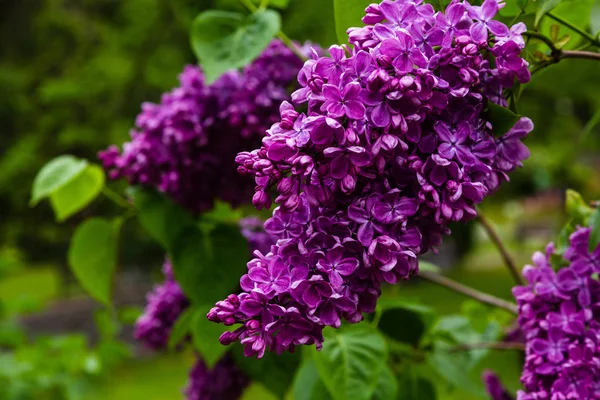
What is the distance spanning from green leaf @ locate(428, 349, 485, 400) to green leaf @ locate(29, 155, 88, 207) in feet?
1.95

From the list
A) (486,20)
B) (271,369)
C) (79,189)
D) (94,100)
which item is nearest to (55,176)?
(79,189)

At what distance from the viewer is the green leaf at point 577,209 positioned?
735mm

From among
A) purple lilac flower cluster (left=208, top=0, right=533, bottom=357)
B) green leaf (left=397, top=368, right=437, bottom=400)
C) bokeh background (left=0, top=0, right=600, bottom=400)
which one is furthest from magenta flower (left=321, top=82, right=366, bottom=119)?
bokeh background (left=0, top=0, right=600, bottom=400)

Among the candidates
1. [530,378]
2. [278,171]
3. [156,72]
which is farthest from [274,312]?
[156,72]

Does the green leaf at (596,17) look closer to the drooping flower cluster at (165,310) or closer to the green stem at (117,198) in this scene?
the drooping flower cluster at (165,310)

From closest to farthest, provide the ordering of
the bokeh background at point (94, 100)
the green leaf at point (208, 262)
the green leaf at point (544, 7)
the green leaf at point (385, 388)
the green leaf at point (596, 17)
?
1. the green leaf at point (544, 7)
2. the green leaf at point (596, 17)
3. the green leaf at point (385, 388)
4. the green leaf at point (208, 262)
5. the bokeh background at point (94, 100)

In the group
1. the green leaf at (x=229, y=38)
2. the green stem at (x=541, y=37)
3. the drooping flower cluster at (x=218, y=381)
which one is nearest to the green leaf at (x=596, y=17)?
the green stem at (x=541, y=37)

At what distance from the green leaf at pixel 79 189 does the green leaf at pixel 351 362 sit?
0.48m

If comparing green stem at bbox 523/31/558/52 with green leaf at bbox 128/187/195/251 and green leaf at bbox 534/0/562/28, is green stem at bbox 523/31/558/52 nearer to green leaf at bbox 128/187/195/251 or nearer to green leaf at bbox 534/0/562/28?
green leaf at bbox 534/0/562/28

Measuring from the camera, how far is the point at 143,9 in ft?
21.6

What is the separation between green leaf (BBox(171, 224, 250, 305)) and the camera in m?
0.94

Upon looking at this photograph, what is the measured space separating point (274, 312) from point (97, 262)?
71 centimetres

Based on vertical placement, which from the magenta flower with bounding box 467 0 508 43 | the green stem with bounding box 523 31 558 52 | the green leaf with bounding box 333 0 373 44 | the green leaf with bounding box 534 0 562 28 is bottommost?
the green stem with bounding box 523 31 558 52

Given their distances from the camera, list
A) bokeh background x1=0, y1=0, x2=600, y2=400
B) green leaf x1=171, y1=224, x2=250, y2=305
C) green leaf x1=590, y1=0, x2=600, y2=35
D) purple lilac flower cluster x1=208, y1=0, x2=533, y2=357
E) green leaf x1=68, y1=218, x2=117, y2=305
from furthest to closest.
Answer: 1. bokeh background x1=0, y1=0, x2=600, y2=400
2. green leaf x1=68, y1=218, x2=117, y2=305
3. green leaf x1=171, y1=224, x2=250, y2=305
4. green leaf x1=590, y1=0, x2=600, y2=35
5. purple lilac flower cluster x1=208, y1=0, x2=533, y2=357
